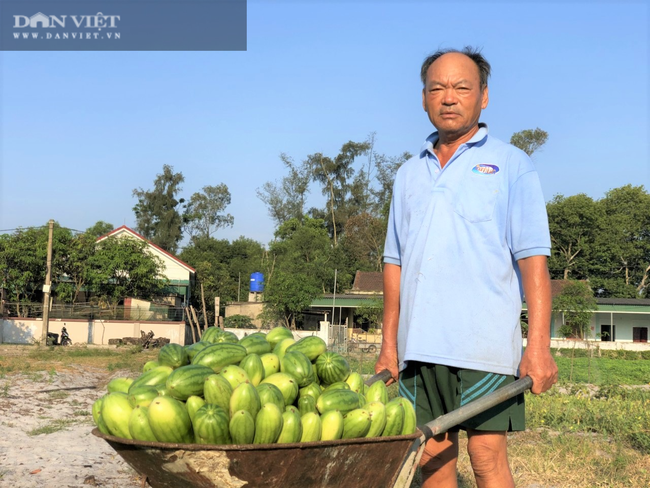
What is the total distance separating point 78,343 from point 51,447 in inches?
1015

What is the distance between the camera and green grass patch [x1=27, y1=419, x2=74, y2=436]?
7258 millimetres

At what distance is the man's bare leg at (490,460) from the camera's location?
284 centimetres

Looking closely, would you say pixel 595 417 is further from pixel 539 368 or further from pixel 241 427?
pixel 241 427

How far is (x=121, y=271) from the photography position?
111 feet

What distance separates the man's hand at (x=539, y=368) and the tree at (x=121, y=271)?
104 feet

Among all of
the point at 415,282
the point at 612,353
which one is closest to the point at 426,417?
the point at 415,282

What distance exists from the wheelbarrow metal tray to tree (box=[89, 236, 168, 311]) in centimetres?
3201

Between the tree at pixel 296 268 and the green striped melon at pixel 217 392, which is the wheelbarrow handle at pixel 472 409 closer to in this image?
the green striped melon at pixel 217 392

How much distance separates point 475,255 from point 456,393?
62 centimetres

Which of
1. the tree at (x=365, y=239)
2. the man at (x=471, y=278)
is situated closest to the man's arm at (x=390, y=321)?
the man at (x=471, y=278)

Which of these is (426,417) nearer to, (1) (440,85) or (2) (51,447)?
(1) (440,85)

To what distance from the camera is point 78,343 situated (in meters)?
30.5

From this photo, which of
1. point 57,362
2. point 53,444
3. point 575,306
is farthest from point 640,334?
point 53,444

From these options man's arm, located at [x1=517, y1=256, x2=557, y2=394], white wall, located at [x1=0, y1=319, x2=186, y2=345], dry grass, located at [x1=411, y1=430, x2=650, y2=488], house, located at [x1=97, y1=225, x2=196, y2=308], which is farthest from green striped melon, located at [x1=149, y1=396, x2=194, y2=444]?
house, located at [x1=97, y1=225, x2=196, y2=308]
